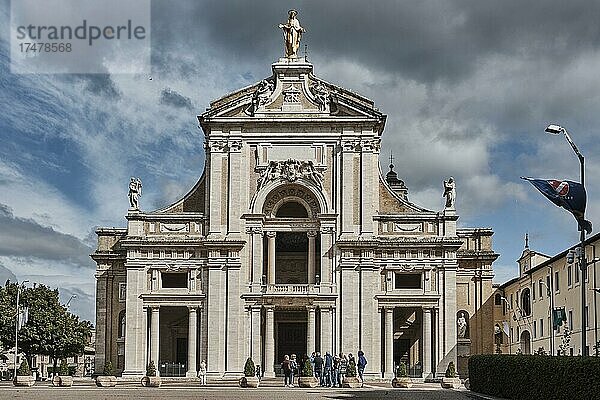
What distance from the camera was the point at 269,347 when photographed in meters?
64.6

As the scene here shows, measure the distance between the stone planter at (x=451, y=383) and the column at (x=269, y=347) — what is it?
40.0 ft

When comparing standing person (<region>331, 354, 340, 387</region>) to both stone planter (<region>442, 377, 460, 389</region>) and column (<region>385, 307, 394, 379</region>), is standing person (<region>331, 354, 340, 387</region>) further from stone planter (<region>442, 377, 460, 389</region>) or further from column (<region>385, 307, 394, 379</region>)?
column (<region>385, 307, 394, 379</region>)

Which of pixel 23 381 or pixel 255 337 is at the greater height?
pixel 255 337

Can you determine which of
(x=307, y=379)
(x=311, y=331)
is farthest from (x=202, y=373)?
(x=307, y=379)

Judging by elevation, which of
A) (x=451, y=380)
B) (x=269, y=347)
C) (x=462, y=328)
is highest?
(x=462, y=328)

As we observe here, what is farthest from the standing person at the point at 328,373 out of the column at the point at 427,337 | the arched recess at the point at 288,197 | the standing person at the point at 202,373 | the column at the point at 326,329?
the arched recess at the point at 288,197

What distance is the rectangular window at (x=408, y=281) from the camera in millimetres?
68250

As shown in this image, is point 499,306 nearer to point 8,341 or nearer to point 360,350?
point 360,350

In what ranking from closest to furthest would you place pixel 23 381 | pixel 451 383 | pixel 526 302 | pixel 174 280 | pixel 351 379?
pixel 23 381
pixel 351 379
pixel 451 383
pixel 174 280
pixel 526 302

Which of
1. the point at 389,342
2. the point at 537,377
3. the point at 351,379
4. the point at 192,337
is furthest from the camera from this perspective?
the point at 192,337

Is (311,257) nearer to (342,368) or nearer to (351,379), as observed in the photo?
(342,368)

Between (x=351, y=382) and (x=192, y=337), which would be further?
(x=192, y=337)

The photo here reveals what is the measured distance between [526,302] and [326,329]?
24.7 meters

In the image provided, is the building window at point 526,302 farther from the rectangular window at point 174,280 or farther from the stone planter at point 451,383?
the rectangular window at point 174,280
